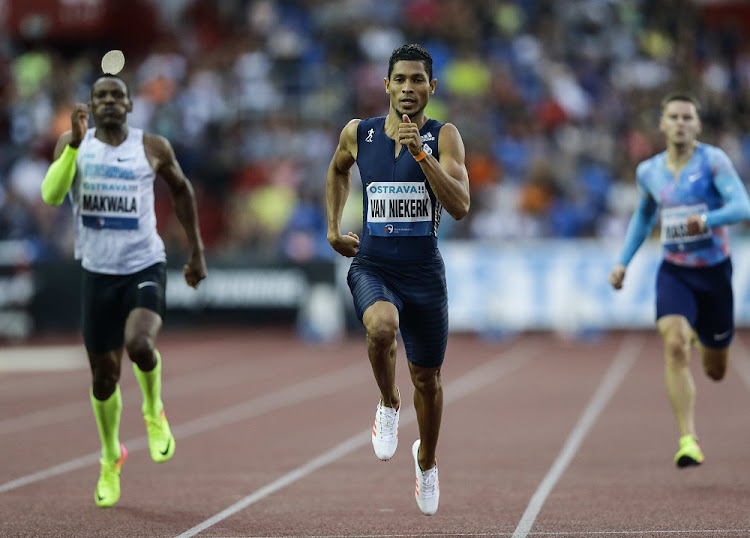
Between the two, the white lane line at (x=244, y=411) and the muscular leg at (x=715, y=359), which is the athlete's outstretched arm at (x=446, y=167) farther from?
the white lane line at (x=244, y=411)

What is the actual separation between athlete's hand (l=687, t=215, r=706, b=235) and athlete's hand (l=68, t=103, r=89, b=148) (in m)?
3.63

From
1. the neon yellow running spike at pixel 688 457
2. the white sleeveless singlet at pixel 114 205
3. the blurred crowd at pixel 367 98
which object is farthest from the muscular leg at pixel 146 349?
the blurred crowd at pixel 367 98

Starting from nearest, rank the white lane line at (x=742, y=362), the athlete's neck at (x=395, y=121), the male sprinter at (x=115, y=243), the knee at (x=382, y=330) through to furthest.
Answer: the knee at (x=382, y=330) < the athlete's neck at (x=395, y=121) < the male sprinter at (x=115, y=243) < the white lane line at (x=742, y=362)

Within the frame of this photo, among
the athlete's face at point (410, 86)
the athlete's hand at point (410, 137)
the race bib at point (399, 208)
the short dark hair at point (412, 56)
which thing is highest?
the short dark hair at point (412, 56)

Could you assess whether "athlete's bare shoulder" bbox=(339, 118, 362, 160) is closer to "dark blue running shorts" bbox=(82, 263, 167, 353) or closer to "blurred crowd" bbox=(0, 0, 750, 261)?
"dark blue running shorts" bbox=(82, 263, 167, 353)

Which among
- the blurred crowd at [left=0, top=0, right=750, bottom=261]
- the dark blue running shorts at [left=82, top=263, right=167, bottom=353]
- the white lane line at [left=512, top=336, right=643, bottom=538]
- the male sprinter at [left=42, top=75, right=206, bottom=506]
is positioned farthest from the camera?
the blurred crowd at [left=0, top=0, right=750, bottom=261]

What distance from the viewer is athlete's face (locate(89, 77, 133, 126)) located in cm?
739

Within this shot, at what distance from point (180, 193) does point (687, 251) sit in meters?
3.31

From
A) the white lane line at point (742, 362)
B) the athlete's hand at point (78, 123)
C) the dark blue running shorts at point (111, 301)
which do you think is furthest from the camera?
the white lane line at point (742, 362)

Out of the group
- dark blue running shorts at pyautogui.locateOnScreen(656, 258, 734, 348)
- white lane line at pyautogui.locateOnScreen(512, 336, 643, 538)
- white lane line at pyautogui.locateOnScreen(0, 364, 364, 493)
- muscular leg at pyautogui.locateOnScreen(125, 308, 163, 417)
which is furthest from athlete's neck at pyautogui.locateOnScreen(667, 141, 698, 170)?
white lane line at pyautogui.locateOnScreen(0, 364, 364, 493)

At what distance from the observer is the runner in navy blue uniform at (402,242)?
6148 millimetres

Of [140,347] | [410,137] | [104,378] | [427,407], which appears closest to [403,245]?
[410,137]

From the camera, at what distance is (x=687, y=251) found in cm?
851

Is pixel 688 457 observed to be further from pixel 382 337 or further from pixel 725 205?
pixel 382 337
